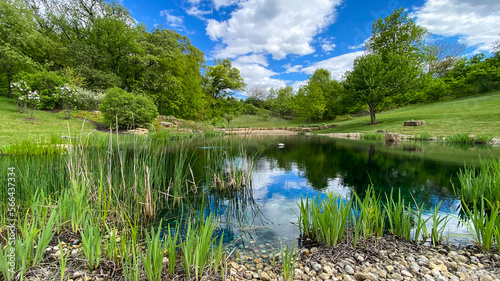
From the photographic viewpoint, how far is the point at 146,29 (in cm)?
2634

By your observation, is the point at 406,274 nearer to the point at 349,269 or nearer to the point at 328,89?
the point at 349,269

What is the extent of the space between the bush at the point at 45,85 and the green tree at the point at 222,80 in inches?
860

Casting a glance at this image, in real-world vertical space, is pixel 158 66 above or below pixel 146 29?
below

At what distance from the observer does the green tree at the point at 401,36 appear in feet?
69.6

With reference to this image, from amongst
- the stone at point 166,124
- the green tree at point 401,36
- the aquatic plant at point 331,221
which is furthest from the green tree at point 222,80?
the aquatic plant at point 331,221

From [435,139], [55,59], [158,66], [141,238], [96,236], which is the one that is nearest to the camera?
[96,236]

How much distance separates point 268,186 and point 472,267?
3.32 meters

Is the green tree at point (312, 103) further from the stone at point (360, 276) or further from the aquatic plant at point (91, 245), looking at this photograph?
the aquatic plant at point (91, 245)

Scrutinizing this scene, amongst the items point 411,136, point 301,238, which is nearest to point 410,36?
point 411,136

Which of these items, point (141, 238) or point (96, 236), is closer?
point (96, 236)

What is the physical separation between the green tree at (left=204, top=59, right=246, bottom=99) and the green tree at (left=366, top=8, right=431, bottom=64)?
22343 mm

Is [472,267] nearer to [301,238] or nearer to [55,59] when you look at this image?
[301,238]

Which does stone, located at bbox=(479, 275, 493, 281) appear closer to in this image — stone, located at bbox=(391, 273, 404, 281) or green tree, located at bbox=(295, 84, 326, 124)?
stone, located at bbox=(391, 273, 404, 281)

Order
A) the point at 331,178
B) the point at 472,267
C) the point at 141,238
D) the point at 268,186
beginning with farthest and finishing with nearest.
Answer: the point at 331,178
the point at 268,186
the point at 141,238
the point at 472,267
